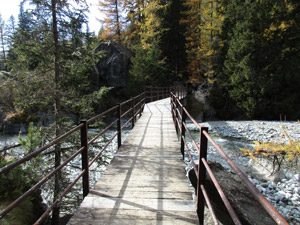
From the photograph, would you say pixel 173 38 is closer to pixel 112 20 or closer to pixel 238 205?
pixel 112 20

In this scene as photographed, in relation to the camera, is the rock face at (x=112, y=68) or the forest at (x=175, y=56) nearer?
the forest at (x=175, y=56)

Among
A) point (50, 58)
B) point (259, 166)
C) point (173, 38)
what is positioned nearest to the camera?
point (50, 58)

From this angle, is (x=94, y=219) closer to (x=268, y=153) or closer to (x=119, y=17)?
(x=268, y=153)

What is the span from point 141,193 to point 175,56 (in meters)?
22.9

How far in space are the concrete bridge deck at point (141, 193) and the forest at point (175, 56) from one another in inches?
128

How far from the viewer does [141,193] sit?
299 cm

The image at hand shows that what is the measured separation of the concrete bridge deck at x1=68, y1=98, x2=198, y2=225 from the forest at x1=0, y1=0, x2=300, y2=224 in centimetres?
325

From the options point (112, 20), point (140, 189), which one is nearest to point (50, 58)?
point (140, 189)

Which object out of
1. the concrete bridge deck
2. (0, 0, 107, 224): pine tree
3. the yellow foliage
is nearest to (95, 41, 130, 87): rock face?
(0, 0, 107, 224): pine tree

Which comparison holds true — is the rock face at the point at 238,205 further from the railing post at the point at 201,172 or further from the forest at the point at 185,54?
the forest at the point at 185,54

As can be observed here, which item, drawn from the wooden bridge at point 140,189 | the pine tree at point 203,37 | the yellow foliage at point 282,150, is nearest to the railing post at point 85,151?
the wooden bridge at point 140,189

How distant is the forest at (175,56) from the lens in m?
7.02

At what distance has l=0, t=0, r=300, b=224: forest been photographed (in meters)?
7.02

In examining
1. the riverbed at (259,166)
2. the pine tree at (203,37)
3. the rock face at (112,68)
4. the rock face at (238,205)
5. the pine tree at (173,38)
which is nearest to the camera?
the rock face at (238,205)
